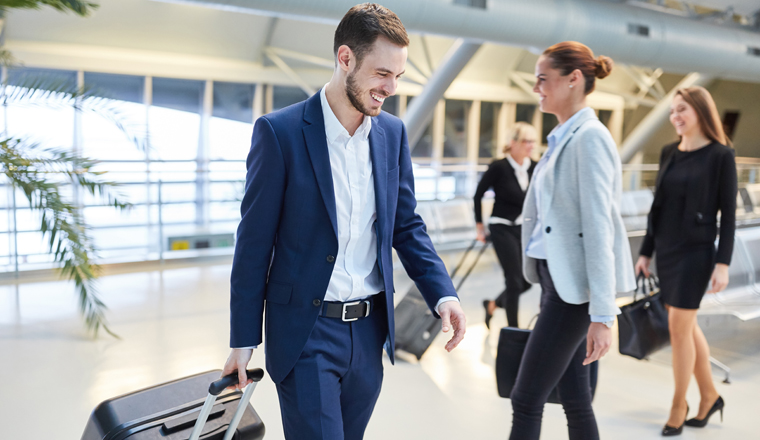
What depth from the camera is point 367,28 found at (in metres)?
1.47

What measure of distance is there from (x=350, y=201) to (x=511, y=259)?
10.4 feet

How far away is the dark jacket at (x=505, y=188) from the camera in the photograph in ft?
15.0

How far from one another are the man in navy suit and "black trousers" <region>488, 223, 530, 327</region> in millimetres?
2957

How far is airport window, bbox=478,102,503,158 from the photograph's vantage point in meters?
17.0

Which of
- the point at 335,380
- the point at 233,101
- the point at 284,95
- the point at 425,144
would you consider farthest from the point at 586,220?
the point at 425,144

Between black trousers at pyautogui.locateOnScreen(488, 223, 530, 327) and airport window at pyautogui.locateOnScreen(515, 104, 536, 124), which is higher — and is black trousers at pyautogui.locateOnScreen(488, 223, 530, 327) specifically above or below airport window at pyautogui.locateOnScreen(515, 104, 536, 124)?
below

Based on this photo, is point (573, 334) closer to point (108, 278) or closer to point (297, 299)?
point (297, 299)

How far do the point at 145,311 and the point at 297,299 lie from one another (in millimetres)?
4456

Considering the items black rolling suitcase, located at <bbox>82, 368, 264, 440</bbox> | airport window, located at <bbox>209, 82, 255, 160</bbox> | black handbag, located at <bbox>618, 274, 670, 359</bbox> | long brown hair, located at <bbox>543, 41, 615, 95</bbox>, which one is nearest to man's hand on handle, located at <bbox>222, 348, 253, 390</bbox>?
black rolling suitcase, located at <bbox>82, 368, 264, 440</bbox>

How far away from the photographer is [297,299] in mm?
1579

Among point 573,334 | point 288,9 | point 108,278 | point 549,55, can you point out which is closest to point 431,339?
point 573,334

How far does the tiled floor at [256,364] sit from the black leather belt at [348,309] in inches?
69.9

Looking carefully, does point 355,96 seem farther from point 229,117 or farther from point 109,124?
point 229,117

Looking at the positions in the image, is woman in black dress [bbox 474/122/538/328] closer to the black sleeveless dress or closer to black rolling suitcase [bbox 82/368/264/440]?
the black sleeveless dress
